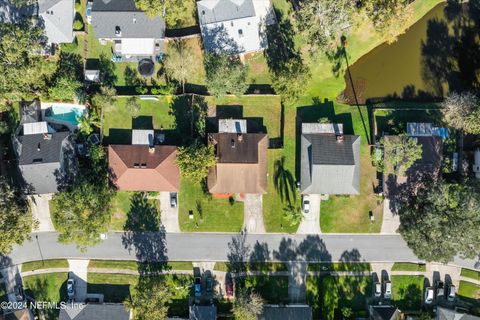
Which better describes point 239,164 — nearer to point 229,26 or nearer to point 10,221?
point 229,26

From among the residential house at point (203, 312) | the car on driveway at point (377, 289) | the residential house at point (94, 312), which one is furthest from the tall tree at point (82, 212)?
the car on driveway at point (377, 289)

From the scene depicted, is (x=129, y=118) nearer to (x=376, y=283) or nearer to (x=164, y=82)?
(x=164, y=82)

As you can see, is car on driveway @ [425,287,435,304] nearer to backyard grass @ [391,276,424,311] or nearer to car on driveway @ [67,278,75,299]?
backyard grass @ [391,276,424,311]

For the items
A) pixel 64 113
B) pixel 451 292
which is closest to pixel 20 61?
pixel 64 113

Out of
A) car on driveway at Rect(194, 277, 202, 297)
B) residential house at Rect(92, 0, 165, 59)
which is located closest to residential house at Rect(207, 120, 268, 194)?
car on driveway at Rect(194, 277, 202, 297)

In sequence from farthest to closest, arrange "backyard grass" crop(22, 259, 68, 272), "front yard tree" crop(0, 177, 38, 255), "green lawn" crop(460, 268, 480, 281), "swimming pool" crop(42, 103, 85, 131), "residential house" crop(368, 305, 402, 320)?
"backyard grass" crop(22, 259, 68, 272), "swimming pool" crop(42, 103, 85, 131), "green lawn" crop(460, 268, 480, 281), "residential house" crop(368, 305, 402, 320), "front yard tree" crop(0, 177, 38, 255)
